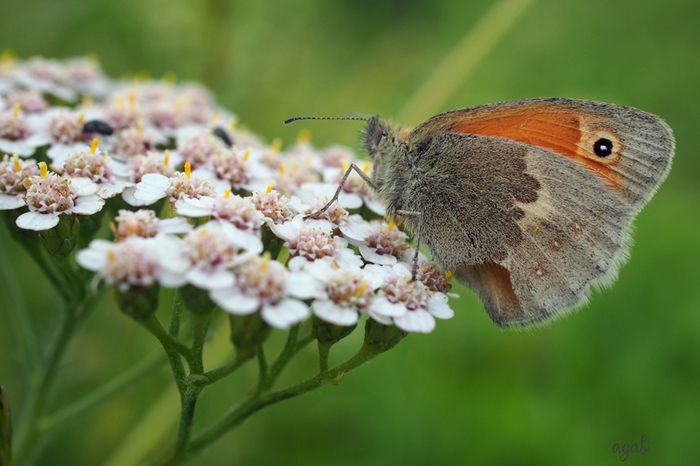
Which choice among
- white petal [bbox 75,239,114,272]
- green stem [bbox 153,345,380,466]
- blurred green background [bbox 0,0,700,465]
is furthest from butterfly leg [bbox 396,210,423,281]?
blurred green background [bbox 0,0,700,465]

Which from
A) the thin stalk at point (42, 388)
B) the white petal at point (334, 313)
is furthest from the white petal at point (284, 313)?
the thin stalk at point (42, 388)

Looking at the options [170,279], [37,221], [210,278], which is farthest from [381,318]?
[37,221]

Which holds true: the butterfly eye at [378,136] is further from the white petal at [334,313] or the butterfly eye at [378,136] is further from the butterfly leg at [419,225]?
the white petal at [334,313]

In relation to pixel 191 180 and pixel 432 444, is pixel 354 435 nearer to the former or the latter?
pixel 432 444

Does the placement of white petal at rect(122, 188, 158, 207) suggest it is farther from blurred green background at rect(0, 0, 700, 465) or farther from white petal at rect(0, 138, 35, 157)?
blurred green background at rect(0, 0, 700, 465)

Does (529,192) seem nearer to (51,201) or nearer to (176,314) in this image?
(176,314)

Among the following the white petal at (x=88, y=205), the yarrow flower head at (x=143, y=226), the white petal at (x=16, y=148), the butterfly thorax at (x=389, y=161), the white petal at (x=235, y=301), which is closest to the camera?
the white petal at (x=235, y=301)
